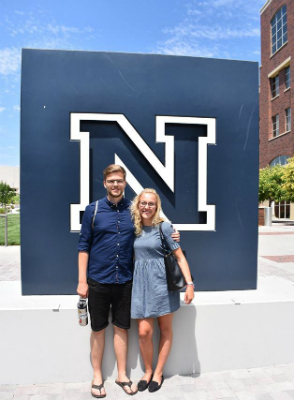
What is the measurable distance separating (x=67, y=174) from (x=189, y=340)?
2.15 meters

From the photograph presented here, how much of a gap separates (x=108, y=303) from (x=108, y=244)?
1.74ft

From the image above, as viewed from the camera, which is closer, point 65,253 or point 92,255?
point 92,255

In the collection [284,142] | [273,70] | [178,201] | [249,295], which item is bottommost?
[249,295]

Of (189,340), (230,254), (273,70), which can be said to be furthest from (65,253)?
(273,70)

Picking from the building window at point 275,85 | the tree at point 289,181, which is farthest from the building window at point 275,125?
A: the tree at point 289,181

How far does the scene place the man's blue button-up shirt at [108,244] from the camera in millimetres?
2424

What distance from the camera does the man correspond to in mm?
2428

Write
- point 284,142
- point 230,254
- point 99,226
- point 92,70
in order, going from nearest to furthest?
point 99,226 → point 92,70 → point 230,254 → point 284,142

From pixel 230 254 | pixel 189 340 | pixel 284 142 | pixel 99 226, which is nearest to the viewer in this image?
pixel 99 226

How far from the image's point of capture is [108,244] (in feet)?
7.97

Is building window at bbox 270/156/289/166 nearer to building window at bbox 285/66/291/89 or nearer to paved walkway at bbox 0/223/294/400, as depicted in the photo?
building window at bbox 285/66/291/89

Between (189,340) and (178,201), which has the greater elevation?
(178,201)

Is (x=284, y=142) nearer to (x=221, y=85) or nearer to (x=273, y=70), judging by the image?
(x=273, y=70)

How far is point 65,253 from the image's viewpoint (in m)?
3.18
